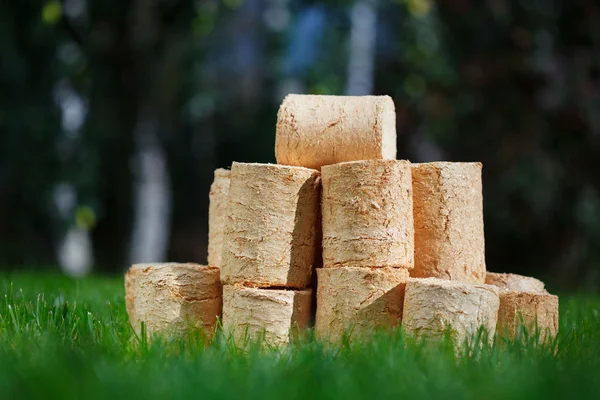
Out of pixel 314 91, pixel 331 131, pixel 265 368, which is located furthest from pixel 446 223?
pixel 314 91

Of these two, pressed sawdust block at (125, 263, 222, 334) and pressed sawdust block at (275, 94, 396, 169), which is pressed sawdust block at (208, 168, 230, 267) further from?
pressed sawdust block at (275, 94, 396, 169)

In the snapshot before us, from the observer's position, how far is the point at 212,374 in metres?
2.66

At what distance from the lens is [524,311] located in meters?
4.10

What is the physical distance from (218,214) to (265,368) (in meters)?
2.03

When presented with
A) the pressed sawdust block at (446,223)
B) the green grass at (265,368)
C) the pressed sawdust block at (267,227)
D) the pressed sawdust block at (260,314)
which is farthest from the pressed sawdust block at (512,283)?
the pressed sawdust block at (260,314)

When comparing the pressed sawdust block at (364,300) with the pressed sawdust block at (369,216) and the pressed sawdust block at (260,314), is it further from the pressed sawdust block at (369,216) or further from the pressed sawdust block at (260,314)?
the pressed sawdust block at (260,314)

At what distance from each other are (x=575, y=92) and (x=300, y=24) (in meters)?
4.50

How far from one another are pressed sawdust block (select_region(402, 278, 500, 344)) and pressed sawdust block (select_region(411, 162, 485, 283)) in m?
0.49

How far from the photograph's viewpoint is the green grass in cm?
242

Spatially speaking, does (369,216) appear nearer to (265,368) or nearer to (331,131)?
(331,131)

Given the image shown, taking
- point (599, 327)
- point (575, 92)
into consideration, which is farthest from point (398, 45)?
point (599, 327)

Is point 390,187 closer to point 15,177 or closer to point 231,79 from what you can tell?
point 15,177

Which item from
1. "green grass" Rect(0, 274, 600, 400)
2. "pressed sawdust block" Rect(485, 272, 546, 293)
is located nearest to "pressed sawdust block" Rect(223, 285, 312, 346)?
"green grass" Rect(0, 274, 600, 400)

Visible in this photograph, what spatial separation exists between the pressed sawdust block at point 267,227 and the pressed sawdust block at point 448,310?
713mm
